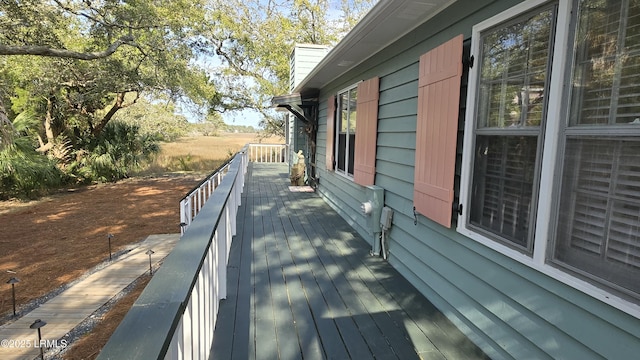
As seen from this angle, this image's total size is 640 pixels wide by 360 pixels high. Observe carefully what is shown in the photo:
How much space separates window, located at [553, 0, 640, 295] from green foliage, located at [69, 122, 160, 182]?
13.7m

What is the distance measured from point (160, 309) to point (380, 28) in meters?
2.93

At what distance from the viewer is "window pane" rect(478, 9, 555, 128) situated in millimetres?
1694

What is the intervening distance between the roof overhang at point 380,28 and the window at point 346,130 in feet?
1.50

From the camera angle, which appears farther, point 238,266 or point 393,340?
point 238,266

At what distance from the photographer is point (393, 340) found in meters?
2.19

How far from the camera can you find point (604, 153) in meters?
1.39

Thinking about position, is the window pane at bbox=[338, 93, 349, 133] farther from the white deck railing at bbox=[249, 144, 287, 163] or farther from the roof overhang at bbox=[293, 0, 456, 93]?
the white deck railing at bbox=[249, 144, 287, 163]

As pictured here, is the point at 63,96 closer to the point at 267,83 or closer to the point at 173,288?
the point at 267,83

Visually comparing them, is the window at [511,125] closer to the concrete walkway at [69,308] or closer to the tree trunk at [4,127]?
the concrete walkway at [69,308]

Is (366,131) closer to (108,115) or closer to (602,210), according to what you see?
(602,210)

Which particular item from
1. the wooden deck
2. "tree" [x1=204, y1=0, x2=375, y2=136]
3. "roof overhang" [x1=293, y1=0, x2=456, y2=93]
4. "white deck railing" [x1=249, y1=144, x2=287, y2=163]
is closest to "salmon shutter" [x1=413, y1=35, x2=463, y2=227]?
"roof overhang" [x1=293, y1=0, x2=456, y2=93]

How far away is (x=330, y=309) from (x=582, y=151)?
6.01 ft

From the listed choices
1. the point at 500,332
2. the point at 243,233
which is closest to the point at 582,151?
the point at 500,332

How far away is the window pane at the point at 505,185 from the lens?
178cm
